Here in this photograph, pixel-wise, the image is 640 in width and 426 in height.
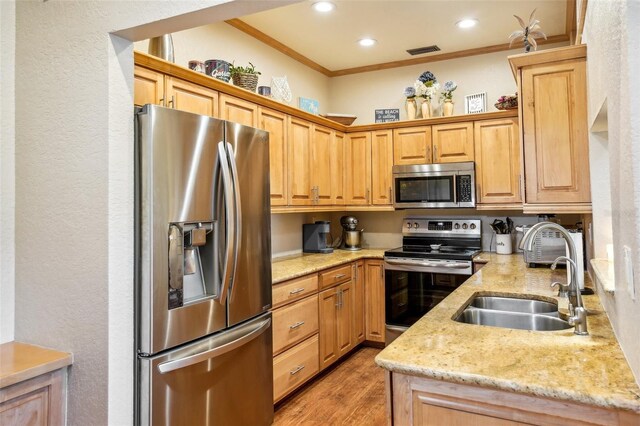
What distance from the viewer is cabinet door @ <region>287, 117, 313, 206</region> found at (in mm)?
3471

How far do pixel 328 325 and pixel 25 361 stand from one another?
220 centimetres

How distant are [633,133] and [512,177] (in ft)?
9.71

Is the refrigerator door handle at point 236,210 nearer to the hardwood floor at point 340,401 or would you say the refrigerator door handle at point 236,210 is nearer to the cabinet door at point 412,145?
the hardwood floor at point 340,401

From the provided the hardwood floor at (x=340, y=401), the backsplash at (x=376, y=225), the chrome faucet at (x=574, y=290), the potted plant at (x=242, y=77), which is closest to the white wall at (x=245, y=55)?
the potted plant at (x=242, y=77)

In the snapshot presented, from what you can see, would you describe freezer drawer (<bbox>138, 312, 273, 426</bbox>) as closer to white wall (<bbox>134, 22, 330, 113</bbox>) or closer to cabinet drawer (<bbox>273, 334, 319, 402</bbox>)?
cabinet drawer (<bbox>273, 334, 319, 402</bbox>)

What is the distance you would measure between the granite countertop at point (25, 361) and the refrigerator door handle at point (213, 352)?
14.5 inches

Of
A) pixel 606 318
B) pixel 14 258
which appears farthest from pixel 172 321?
pixel 606 318

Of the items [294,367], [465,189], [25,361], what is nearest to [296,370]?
[294,367]

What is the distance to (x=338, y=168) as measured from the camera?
4.26m

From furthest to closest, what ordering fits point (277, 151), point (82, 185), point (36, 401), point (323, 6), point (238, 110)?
point (277, 151) → point (323, 6) → point (238, 110) → point (82, 185) → point (36, 401)

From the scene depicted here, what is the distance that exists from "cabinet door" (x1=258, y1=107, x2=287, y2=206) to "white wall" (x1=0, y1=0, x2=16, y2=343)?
1545 mm

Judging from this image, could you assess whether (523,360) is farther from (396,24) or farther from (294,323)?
(396,24)

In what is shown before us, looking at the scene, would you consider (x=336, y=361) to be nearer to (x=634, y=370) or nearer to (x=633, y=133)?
(x=634, y=370)

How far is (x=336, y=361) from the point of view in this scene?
362 cm
